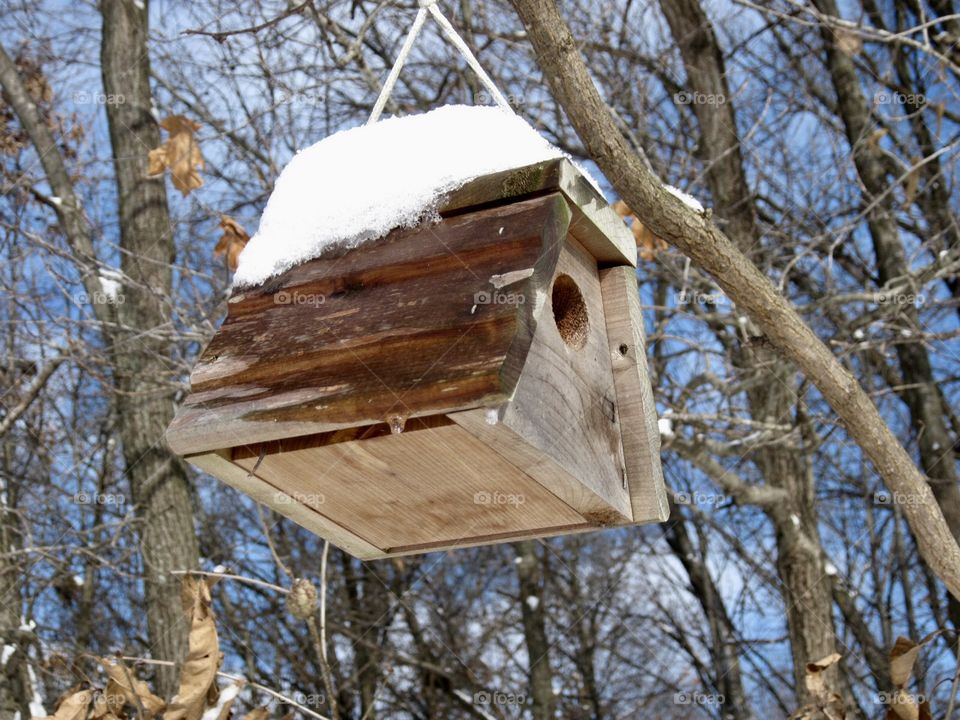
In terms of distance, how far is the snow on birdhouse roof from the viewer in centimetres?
185

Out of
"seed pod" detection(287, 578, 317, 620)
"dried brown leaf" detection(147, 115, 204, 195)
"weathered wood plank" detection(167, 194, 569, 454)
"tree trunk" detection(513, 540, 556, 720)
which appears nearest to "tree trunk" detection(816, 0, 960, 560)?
"tree trunk" detection(513, 540, 556, 720)

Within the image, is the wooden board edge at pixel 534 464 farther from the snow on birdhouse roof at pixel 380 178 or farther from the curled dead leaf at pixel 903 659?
the curled dead leaf at pixel 903 659

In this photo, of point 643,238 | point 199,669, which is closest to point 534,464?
point 199,669

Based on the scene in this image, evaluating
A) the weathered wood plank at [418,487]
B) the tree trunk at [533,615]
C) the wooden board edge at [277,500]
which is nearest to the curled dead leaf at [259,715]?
the wooden board edge at [277,500]

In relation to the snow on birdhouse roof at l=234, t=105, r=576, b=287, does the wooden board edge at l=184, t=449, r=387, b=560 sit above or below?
below

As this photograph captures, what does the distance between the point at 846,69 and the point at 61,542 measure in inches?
252

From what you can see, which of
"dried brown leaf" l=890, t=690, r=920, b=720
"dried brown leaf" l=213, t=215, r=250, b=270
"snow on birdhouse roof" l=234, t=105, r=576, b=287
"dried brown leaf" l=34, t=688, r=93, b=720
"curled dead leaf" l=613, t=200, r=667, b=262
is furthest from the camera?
"dried brown leaf" l=213, t=215, r=250, b=270

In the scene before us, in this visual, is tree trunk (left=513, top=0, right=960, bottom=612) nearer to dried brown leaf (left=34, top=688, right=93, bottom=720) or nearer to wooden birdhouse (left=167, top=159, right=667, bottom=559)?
wooden birdhouse (left=167, top=159, right=667, bottom=559)

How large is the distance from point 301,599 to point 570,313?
4.07 feet

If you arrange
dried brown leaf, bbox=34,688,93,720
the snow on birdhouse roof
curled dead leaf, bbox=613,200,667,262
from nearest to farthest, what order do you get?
1. the snow on birdhouse roof
2. dried brown leaf, bbox=34,688,93,720
3. curled dead leaf, bbox=613,200,667,262

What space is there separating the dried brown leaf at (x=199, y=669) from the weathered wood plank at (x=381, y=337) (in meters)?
0.95

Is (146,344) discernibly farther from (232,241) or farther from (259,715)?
(259,715)

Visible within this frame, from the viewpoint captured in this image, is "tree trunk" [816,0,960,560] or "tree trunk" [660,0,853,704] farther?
"tree trunk" [816,0,960,560]

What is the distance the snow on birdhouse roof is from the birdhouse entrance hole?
0.83ft
